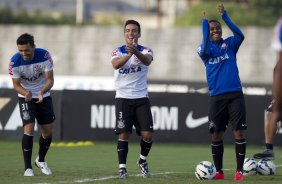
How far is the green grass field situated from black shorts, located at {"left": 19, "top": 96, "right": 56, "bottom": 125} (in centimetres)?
81

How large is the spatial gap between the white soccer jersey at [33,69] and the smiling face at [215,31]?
2.46 m

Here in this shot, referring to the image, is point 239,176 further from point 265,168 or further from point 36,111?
point 36,111

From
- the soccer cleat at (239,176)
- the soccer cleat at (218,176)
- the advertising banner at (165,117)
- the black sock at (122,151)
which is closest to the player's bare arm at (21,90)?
the black sock at (122,151)

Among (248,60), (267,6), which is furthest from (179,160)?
(267,6)

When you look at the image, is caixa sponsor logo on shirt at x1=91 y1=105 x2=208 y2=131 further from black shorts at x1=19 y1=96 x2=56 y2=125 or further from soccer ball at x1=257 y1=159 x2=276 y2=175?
soccer ball at x1=257 y1=159 x2=276 y2=175

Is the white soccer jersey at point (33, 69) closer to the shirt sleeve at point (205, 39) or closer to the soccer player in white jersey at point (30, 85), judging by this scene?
the soccer player in white jersey at point (30, 85)

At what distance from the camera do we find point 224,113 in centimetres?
1366

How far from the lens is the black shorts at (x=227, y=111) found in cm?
1348

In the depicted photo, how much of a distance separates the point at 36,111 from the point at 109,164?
2641 mm

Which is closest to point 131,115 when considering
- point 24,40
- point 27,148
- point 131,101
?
point 131,101

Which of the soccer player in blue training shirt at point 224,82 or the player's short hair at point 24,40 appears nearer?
the soccer player in blue training shirt at point 224,82

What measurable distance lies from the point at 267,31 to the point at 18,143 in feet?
52.4

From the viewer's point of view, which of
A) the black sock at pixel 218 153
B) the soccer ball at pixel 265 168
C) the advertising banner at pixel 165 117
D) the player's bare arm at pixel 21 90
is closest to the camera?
the black sock at pixel 218 153

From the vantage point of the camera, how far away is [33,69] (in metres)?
14.2
